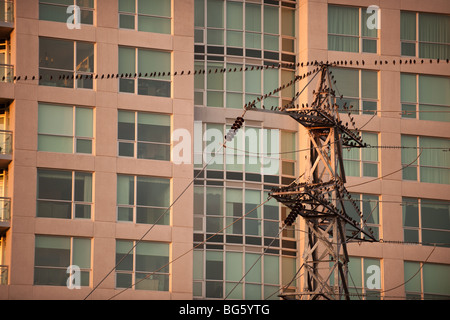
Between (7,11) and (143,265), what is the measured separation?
493 inches

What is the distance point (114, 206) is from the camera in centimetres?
5494

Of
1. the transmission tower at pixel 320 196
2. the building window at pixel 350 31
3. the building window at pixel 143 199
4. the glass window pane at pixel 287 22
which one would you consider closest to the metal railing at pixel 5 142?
the building window at pixel 143 199

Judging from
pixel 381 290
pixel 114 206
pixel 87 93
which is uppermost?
pixel 87 93

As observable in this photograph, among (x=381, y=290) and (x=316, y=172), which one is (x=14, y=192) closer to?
(x=316, y=172)

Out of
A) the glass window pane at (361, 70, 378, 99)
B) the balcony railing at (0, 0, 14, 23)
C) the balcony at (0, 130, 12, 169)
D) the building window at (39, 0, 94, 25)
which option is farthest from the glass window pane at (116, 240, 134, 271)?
the glass window pane at (361, 70, 378, 99)

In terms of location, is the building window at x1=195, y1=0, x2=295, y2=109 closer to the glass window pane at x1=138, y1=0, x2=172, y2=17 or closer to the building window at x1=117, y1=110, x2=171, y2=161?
the glass window pane at x1=138, y1=0, x2=172, y2=17

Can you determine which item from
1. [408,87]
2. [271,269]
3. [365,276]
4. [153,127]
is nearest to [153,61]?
[153,127]

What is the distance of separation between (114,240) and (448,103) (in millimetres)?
18011

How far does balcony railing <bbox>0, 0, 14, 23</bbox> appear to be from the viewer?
55500mm

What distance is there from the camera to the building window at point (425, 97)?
60.8 meters

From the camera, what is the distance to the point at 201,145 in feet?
188

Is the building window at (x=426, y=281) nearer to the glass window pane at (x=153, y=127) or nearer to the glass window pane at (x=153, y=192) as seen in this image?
the glass window pane at (x=153, y=192)

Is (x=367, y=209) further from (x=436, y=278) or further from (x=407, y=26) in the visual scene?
(x=407, y=26)
